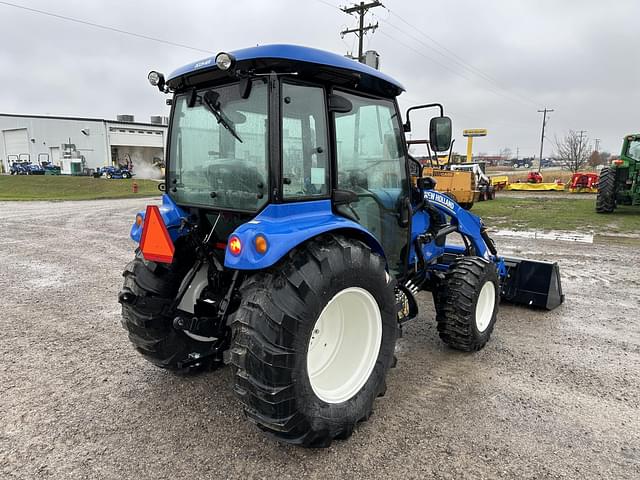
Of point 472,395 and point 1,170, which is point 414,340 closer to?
point 472,395

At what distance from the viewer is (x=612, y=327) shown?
454cm

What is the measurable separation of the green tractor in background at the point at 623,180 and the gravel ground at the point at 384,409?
10018mm

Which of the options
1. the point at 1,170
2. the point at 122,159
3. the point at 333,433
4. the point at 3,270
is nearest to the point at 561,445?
the point at 333,433

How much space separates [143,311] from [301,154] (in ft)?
5.06

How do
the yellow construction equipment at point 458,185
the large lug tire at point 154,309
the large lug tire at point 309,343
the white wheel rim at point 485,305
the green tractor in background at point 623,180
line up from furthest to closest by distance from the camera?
1. the yellow construction equipment at point 458,185
2. the green tractor in background at point 623,180
3. the white wheel rim at point 485,305
4. the large lug tire at point 154,309
5. the large lug tire at point 309,343

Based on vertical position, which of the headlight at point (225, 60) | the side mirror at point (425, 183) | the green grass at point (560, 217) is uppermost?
the headlight at point (225, 60)

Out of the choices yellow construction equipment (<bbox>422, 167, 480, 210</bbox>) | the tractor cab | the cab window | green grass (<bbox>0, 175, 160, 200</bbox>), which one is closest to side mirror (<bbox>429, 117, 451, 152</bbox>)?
the tractor cab

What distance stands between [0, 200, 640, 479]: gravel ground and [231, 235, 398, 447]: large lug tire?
0.27 m

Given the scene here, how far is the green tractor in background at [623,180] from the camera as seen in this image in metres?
13.3

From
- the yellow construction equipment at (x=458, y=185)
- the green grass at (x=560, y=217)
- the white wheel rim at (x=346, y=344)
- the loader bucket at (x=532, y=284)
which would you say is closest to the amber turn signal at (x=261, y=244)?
the white wheel rim at (x=346, y=344)

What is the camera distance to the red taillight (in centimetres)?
236

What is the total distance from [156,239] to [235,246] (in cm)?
71

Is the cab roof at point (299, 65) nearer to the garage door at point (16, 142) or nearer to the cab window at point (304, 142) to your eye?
the cab window at point (304, 142)

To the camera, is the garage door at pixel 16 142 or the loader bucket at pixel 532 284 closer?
the loader bucket at pixel 532 284
